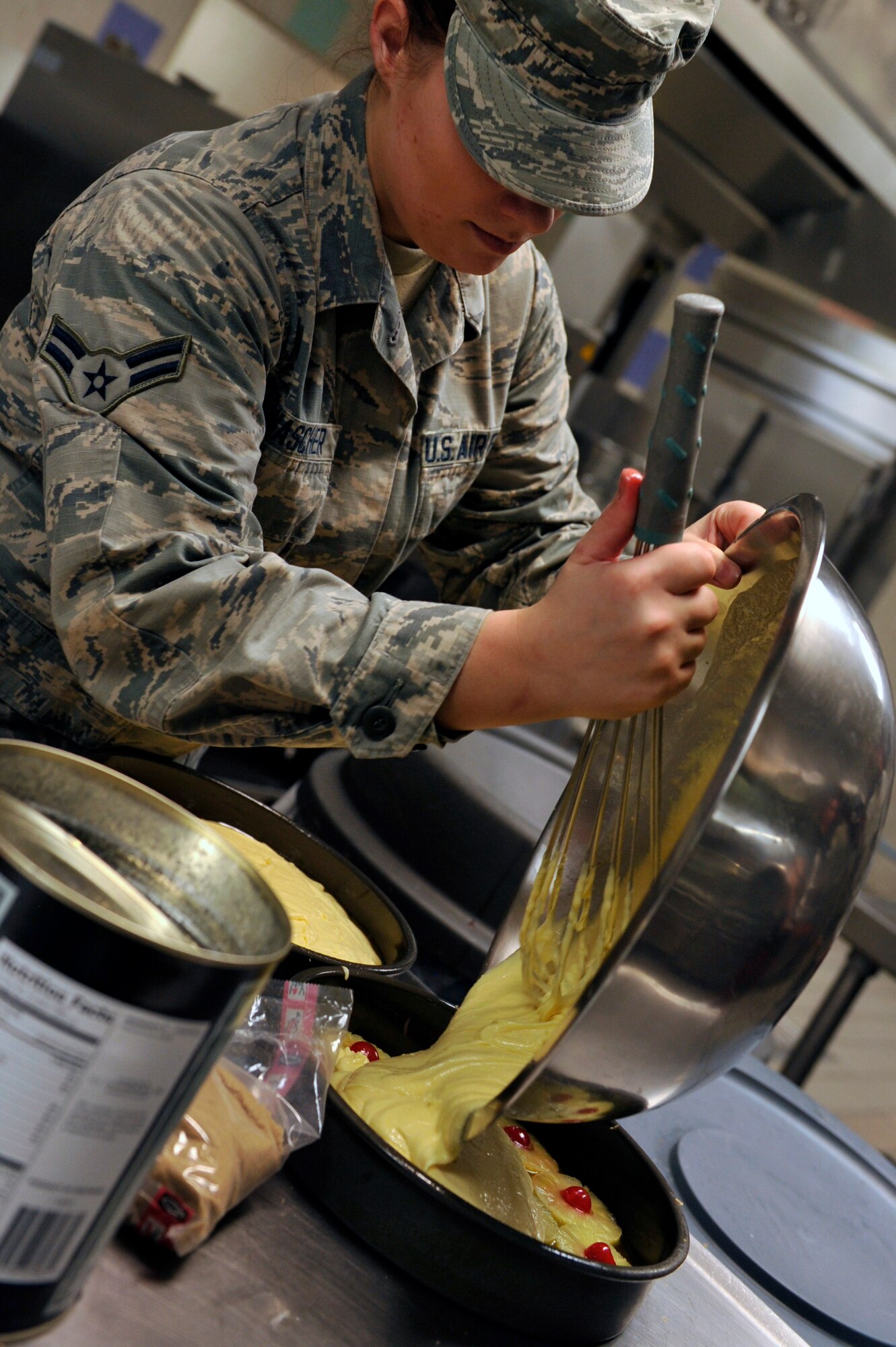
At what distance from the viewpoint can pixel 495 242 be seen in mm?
987

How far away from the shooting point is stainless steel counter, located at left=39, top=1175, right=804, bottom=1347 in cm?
52

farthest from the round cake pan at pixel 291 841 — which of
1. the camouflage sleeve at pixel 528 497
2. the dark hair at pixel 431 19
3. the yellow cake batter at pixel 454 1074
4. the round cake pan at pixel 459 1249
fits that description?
the dark hair at pixel 431 19

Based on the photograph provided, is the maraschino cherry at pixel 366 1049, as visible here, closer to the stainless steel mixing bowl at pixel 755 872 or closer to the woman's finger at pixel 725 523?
the stainless steel mixing bowl at pixel 755 872

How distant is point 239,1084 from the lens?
62 cm

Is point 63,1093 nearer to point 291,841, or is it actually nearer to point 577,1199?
point 577,1199

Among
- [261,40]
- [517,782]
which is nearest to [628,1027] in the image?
[517,782]

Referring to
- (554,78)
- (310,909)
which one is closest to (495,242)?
(554,78)

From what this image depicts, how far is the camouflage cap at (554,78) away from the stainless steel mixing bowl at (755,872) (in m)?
0.38

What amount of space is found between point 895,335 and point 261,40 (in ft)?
8.17

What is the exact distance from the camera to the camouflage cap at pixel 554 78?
0.82 m

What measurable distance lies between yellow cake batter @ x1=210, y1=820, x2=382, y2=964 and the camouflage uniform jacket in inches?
4.8

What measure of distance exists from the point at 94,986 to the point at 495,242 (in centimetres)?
79

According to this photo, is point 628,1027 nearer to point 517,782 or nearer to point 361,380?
point 361,380

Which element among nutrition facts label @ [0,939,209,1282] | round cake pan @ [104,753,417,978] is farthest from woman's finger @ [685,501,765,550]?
nutrition facts label @ [0,939,209,1282]
